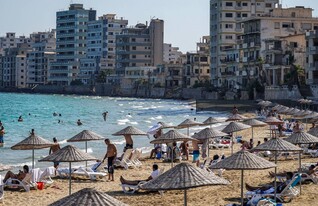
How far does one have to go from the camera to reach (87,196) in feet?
29.3

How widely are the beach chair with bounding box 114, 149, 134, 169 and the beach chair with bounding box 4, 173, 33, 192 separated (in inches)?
218

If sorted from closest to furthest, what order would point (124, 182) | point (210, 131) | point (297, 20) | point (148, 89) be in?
point (124, 182) < point (210, 131) < point (297, 20) < point (148, 89)

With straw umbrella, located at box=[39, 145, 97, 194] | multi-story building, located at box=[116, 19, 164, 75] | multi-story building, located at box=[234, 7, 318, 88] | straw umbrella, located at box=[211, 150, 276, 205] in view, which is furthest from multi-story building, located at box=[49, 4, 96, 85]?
straw umbrella, located at box=[211, 150, 276, 205]

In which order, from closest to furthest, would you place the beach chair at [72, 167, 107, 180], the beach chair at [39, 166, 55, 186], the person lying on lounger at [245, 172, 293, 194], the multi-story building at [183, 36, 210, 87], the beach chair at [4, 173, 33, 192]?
1. the person lying on lounger at [245, 172, 293, 194]
2. the beach chair at [4, 173, 33, 192]
3. the beach chair at [39, 166, 55, 186]
4. the beach chair at [72, 167, 107, 180]
5. the multi-story building at [183, 36, 210, 87]

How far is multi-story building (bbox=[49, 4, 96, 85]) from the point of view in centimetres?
17575

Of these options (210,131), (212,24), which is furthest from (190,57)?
(210,131)

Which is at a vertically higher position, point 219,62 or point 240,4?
point 240,4

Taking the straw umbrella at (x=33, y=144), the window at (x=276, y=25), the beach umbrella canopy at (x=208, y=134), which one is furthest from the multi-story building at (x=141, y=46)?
the straw umbrella at (x=33, y=144)

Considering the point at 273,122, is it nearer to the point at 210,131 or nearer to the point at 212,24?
the point at 210,131

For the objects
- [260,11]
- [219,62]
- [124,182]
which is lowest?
[124,182]

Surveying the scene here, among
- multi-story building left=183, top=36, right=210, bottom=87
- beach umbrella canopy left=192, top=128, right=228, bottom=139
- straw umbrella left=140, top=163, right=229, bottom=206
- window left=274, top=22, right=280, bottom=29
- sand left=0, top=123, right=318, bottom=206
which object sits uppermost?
window left=274, top=22, right=280, bottom=29

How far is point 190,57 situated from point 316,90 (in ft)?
182

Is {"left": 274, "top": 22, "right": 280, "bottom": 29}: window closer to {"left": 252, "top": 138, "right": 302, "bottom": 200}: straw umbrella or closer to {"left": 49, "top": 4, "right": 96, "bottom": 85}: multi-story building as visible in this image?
{"left": 252, "top": 138, "right": 302, "bottom": 200}: straw umbrella

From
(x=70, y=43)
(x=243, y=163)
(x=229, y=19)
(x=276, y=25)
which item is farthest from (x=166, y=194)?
(x=70, y=43)
